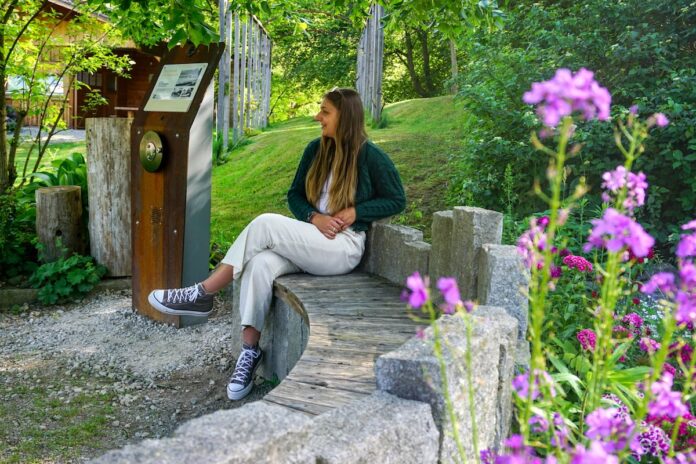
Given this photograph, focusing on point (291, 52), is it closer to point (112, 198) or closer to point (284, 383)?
point (112, 198)

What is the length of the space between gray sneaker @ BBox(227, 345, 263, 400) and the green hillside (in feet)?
7.95

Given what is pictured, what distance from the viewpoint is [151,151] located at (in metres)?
5.25

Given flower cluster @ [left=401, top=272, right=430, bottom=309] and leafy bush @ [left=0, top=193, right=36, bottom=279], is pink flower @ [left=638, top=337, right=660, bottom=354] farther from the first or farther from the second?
leafy bush @ [left=0, top=193, right=36, bottom=279]

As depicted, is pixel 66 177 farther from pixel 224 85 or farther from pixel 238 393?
pixel 224 85

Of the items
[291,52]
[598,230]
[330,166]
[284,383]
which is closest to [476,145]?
[330,166]

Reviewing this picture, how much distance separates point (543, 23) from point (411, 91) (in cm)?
2008

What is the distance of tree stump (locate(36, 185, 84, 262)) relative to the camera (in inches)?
248

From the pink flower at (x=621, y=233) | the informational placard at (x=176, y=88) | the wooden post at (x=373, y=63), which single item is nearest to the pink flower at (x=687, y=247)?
the pink flower at (x=621, y=233)

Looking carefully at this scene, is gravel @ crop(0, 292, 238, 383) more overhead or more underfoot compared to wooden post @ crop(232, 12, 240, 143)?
more underfoot

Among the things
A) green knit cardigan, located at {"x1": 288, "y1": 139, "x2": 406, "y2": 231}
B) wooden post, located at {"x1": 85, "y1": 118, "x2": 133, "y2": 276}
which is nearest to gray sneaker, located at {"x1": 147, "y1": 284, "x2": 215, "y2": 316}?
green knit cardigan, located at {"x1": 288, "y1": 139, "x2": 406, "y2": 231}

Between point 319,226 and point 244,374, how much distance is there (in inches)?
35.0

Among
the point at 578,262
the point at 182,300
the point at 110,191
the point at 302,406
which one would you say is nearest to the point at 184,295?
the point at 182,300

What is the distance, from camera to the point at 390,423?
70.1 inches

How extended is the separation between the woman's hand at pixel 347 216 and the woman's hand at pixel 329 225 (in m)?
0.02
